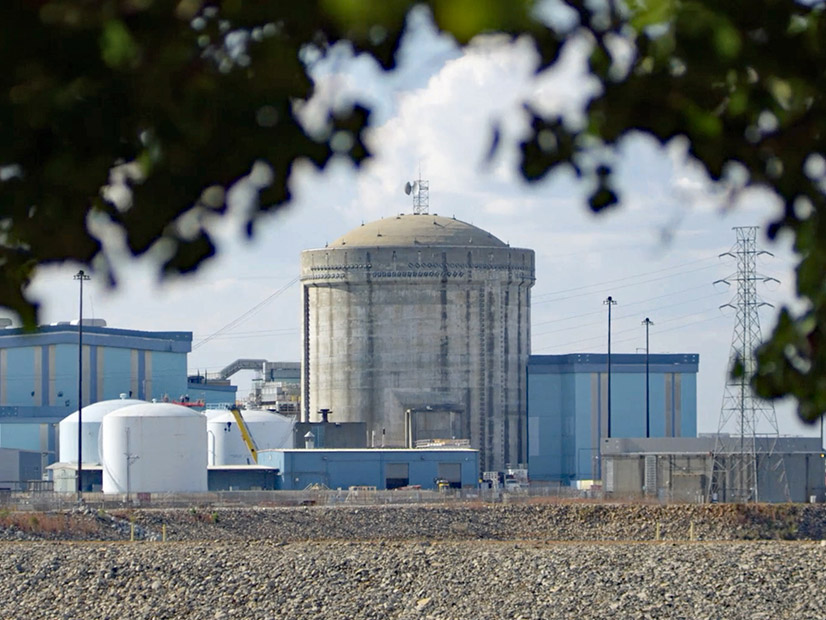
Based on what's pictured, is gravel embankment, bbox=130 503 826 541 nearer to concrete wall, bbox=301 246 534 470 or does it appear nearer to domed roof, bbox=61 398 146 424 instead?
domed roof, bbox=61 398 146 424

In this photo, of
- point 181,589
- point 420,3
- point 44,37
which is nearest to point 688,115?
point 420,3

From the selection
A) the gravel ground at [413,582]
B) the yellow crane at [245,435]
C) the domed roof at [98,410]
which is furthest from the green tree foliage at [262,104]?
the domed roof at [98,410]

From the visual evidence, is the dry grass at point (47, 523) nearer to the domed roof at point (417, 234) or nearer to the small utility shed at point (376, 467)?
the small utility shed at point (376, 467)

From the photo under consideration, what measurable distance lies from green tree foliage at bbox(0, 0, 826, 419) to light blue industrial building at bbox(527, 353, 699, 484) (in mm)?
67942

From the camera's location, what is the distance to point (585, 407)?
71750 mm

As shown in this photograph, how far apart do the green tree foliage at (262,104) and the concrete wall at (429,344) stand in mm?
66140

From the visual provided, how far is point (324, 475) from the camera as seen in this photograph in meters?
61.8

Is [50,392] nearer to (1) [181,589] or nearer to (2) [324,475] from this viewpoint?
(2) [324,475]

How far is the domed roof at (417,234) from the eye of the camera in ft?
240

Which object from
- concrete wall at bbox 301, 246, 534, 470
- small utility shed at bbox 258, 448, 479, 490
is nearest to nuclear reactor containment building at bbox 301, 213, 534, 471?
concrete wall at bbox 301, 246, 534, 470

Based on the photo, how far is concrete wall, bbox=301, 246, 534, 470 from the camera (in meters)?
70.8

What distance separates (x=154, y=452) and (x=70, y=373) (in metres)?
20.7

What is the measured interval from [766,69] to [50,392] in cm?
7767

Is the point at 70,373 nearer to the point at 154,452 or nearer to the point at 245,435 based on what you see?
the point at 245,435
